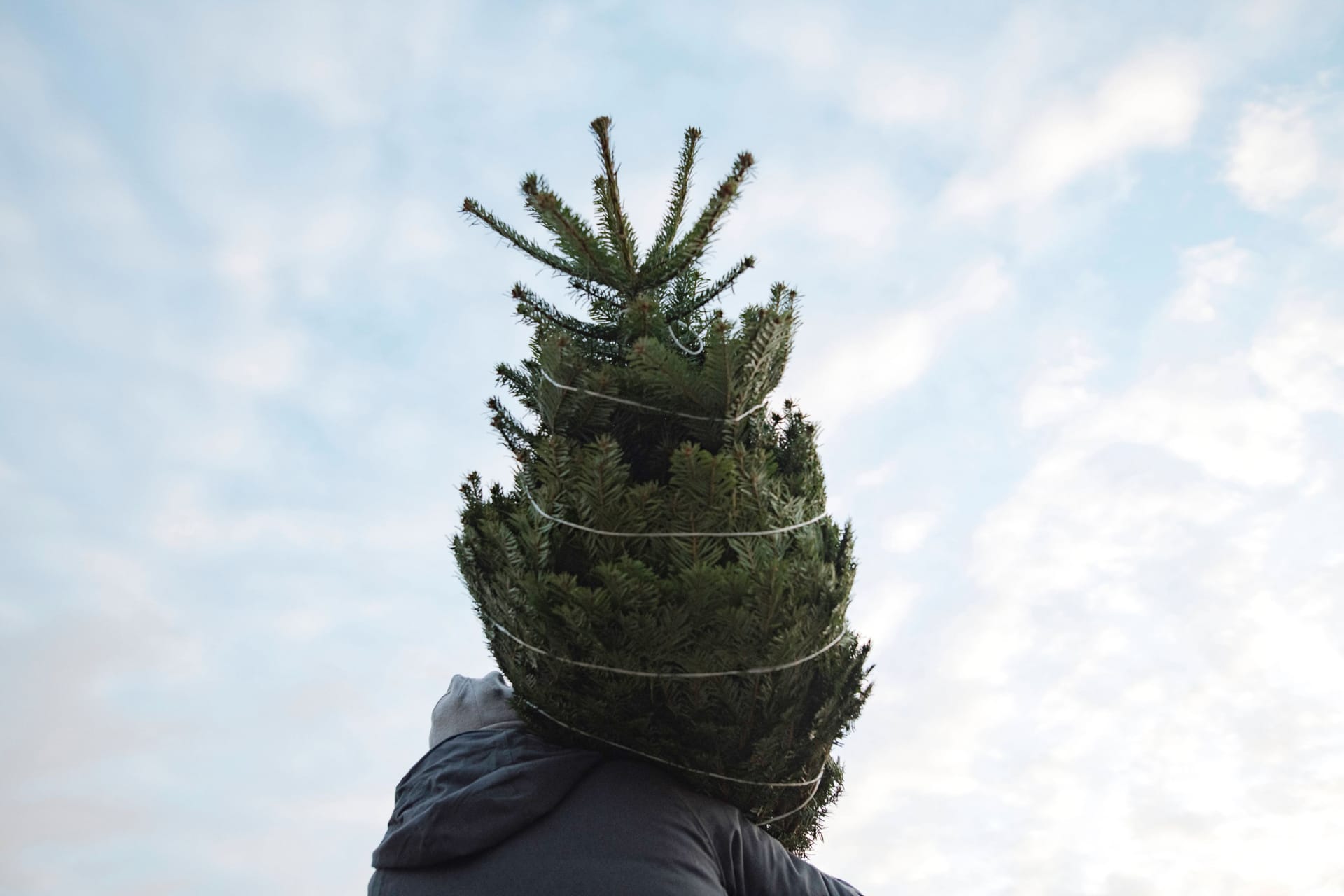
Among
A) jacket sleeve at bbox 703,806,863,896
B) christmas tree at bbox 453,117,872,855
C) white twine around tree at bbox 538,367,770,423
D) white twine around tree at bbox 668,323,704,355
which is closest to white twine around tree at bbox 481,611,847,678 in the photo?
christmas tree at bbox 453,117,872,855

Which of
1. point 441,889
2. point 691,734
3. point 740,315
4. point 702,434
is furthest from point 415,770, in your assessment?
point 740,315

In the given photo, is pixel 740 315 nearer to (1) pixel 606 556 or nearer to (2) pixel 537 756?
(1) pixel 606 556

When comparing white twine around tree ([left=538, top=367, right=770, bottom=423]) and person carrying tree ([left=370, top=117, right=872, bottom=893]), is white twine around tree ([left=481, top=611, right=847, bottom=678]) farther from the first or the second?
white twine around tree ([left=538, top=367, right=770, bottom=423])

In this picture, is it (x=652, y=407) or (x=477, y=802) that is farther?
(x=652, y=407)

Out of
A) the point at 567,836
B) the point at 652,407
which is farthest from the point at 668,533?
the point at 567,836

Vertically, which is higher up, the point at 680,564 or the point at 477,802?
the point at 680,564

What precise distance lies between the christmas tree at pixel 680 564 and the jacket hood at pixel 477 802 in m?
0.10

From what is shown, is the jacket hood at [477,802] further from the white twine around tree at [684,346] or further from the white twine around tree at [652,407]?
the white twine around tree at [684,346]

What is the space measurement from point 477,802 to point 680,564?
607mm

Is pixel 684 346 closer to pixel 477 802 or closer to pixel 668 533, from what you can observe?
pixel 668 533

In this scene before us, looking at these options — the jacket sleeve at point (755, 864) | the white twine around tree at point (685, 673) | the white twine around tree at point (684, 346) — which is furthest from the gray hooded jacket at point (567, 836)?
the white twine around tree at point (684, 346)

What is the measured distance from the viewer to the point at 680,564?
202 cm

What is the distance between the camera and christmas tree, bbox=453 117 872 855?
2.00 metres

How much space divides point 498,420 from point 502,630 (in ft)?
1.84
